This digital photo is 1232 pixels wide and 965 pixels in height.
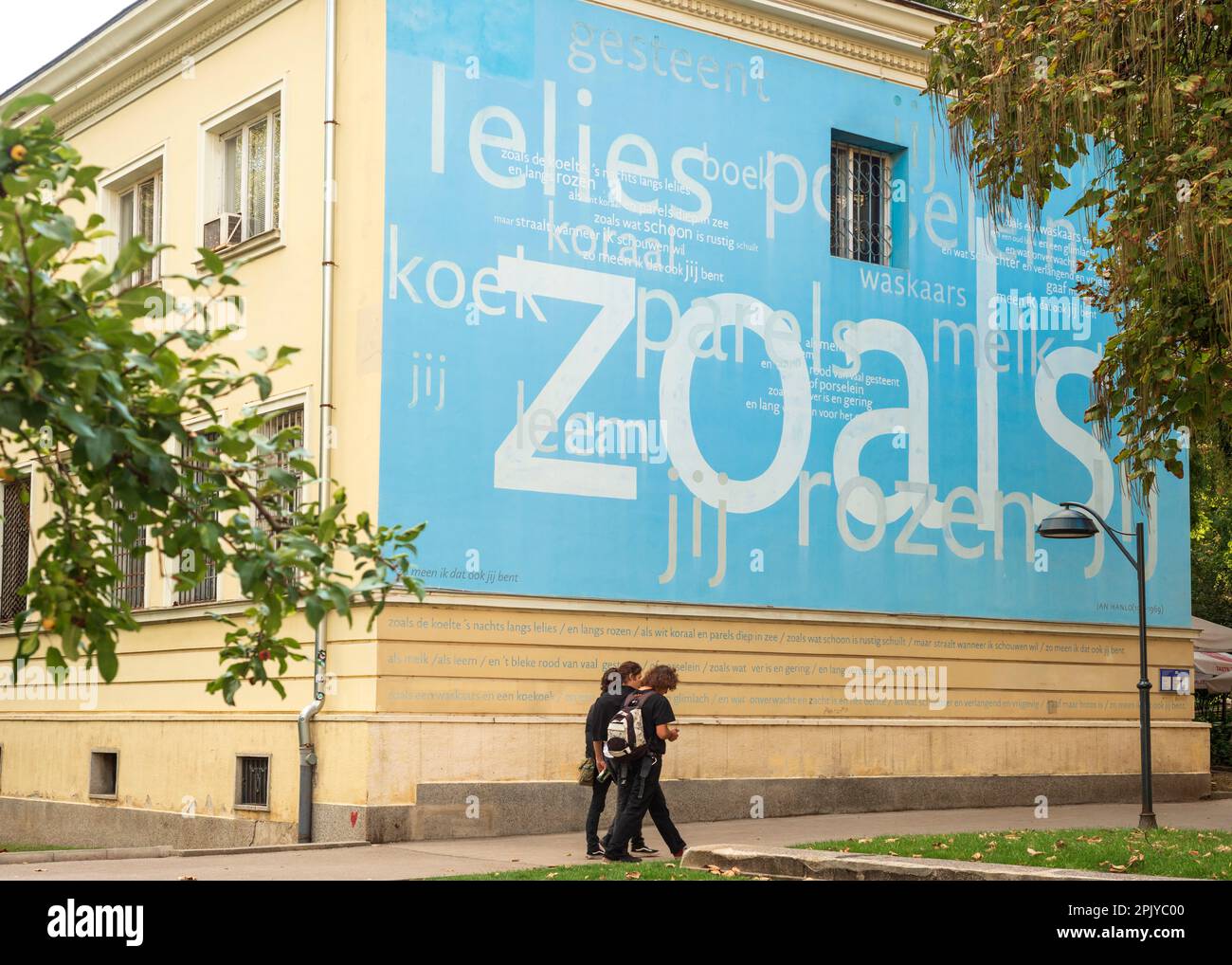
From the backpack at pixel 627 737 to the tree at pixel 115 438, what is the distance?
8.04 meters

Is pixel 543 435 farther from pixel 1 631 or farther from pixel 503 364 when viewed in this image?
pixel 1 631

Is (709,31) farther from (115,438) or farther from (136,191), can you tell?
(115,438)

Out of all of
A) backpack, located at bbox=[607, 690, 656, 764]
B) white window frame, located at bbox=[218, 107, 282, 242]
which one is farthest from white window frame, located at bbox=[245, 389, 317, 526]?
backpack, located at bbox=[607, 690, 656, 764]

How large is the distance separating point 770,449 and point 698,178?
3284 mm

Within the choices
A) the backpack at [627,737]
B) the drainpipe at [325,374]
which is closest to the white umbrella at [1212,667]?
the backpack at [627,737]

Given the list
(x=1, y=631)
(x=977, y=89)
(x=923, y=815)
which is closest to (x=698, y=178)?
(x=977, y=89)

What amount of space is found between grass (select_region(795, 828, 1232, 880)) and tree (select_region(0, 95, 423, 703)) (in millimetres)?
7882

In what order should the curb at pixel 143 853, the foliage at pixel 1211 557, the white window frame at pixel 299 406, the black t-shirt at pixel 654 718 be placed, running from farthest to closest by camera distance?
the foliage at pixel 1211 557
the white window frame at pixel 299 406
the curb at pixel 143 853
the black t-shirt at pixel 654 718

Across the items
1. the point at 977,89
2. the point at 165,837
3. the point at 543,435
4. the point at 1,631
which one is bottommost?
the point at 165,837

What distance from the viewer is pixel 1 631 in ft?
Answer: 78.1

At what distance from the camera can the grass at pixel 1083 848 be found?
12.2 meters

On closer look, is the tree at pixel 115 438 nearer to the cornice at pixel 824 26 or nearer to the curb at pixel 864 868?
the curb at pixel 864 868

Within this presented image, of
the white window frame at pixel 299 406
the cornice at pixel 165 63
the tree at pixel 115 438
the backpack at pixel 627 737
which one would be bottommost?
the backpack at pixel 627 737

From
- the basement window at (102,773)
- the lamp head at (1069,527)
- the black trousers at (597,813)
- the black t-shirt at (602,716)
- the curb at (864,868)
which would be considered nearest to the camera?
the curb at (864,868)
